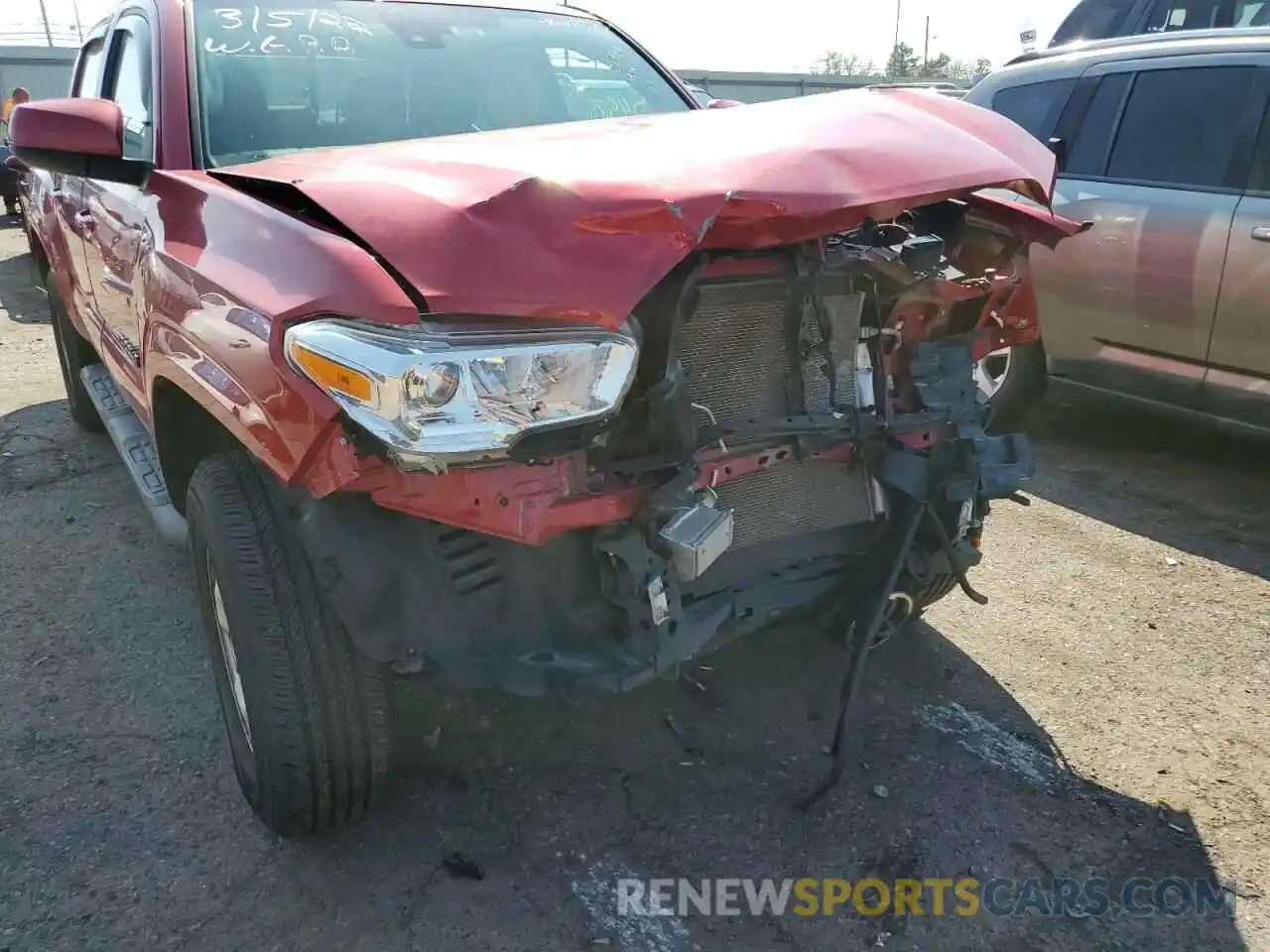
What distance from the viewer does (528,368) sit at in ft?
5.83

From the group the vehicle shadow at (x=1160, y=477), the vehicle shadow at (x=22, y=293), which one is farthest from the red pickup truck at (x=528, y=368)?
the vehicle shadow at (x=22, y=293)

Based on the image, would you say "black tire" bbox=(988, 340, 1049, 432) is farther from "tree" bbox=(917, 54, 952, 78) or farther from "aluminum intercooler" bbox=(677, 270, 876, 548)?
"tree" bbox=(917, 54, 952, 78)

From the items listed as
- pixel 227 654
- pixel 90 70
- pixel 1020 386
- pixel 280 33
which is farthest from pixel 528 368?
pixel 1020 386

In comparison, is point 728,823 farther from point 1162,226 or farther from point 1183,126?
point 1183,126

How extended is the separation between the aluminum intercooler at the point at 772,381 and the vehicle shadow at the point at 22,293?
257 inches

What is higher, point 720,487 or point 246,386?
point 246,386

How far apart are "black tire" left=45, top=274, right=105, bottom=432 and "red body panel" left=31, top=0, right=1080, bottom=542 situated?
268 cm

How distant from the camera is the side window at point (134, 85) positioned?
111 inches

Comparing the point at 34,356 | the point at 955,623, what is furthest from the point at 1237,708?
the point at 34,356

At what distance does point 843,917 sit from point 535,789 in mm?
788

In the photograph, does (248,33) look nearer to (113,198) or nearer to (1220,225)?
(113,198)

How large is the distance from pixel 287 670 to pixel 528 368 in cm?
82

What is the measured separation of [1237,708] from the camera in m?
2.83

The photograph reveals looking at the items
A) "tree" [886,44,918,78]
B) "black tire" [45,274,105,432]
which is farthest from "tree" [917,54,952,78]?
"black tire" [45,274,105,432]
